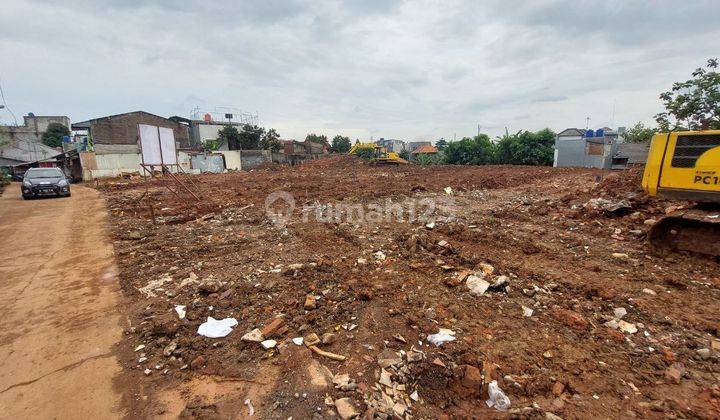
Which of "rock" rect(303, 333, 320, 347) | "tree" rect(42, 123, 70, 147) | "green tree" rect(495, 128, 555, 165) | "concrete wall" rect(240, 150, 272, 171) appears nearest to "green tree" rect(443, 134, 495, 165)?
"green tree" rect(495, 128, 555, 165)

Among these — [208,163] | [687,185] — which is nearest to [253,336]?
[687,185]

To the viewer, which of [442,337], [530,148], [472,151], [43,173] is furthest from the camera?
[472,151]

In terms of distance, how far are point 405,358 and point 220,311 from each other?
229cm

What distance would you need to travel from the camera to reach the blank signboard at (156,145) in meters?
11.1

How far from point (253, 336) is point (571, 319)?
3.37m

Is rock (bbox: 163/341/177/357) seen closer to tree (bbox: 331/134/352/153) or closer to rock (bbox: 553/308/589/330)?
rock (bbox: 553/308/589/330)

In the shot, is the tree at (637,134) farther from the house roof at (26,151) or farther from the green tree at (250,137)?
the house roof at (26,151)

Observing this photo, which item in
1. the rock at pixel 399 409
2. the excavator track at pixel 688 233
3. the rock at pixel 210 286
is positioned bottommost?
the rock at pixel 399 409

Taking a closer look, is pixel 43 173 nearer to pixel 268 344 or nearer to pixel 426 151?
pixel 268 344

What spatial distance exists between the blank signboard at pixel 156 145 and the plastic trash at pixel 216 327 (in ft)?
31.7

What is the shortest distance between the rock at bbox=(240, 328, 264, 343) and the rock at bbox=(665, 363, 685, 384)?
12.0 ft

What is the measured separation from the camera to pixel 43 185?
13.9m

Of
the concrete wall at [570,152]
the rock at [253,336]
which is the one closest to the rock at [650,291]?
the rock at [253,336]

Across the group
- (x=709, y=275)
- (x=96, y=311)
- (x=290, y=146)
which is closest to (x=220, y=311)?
(x=96, y=311)
